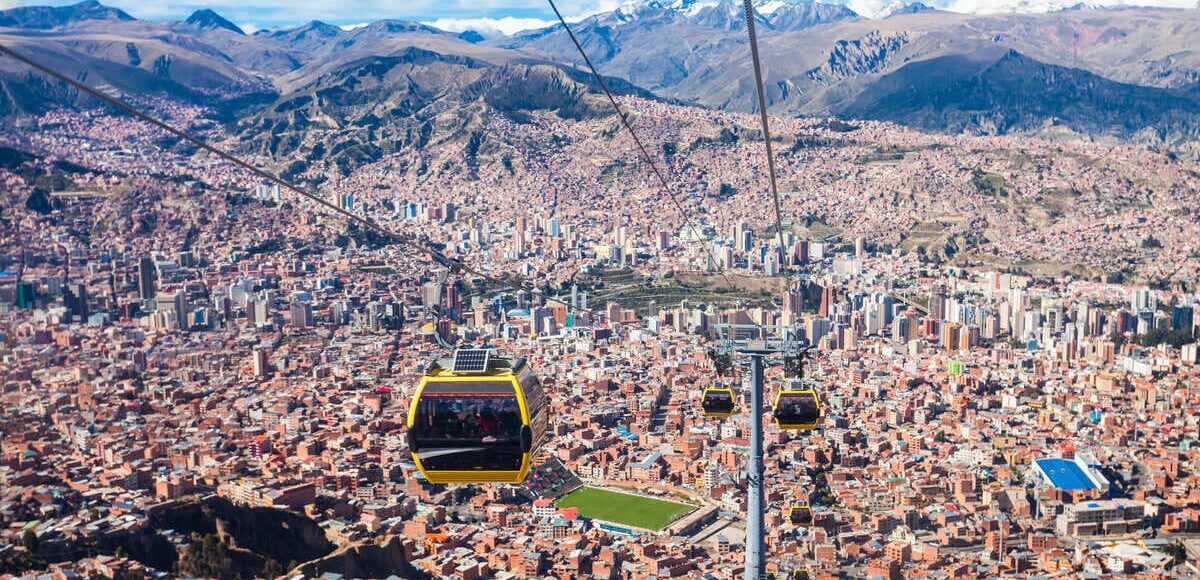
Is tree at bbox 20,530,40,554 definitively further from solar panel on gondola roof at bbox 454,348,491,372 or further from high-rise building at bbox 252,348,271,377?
high-rise building at bbox 252,348,271,377

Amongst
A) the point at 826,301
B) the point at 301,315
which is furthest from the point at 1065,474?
the point at 301,315

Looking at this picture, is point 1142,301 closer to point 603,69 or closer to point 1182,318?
point 1182,318

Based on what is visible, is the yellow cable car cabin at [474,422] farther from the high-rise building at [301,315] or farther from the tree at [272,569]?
the high-rise building at [301,315]

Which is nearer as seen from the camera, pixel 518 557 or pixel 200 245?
pixel 518 557

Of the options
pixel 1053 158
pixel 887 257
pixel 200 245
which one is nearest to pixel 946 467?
pixel 887 257

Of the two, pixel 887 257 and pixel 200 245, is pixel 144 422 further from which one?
pixel 887 257

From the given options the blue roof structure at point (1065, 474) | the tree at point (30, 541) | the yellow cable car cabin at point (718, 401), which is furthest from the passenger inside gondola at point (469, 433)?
the blue roof structure at point (1065, 474)
